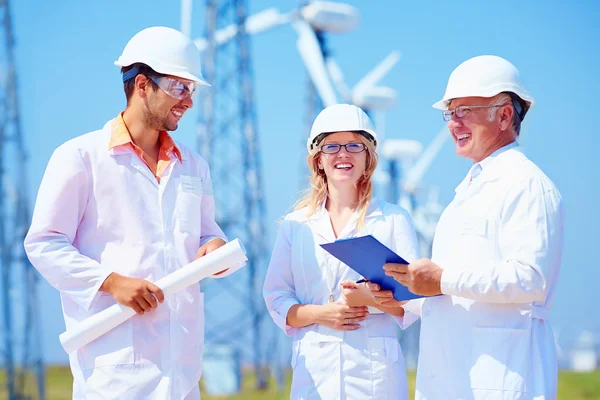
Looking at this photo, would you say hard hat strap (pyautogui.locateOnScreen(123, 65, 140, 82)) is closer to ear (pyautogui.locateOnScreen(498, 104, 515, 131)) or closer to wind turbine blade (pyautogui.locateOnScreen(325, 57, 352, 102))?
ear (pyautogui.locateOnScreen(498, 104, 515, 131))

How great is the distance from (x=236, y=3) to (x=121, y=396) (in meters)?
19.4

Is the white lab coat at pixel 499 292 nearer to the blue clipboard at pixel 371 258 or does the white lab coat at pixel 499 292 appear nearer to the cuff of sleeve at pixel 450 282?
the cuff of sleeve at pixel 450 282

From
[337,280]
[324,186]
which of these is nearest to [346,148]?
[324,186]

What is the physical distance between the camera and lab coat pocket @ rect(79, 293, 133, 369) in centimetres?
496

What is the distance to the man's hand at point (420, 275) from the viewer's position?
461 centimetres

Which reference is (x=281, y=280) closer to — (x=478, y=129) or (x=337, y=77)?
Result: (x=478, y=129)

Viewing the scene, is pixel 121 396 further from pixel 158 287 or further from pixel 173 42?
pixel 173 42

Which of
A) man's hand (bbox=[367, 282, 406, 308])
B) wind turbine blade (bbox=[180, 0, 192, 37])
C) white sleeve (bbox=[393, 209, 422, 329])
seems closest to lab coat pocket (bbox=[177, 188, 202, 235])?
man's hand (bbox=[367, 282, 406, 308])

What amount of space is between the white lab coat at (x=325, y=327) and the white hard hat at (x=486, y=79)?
45.4 inches

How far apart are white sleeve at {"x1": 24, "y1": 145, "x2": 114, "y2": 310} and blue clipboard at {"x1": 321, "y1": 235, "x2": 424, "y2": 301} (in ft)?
4.66

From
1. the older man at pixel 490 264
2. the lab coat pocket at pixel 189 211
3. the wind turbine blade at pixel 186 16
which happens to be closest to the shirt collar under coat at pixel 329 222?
the older man at pixel 490 264

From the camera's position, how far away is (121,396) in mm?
4934

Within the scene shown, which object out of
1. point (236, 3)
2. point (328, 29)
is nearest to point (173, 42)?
point (236, 3)

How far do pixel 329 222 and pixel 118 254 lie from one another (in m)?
1.47
